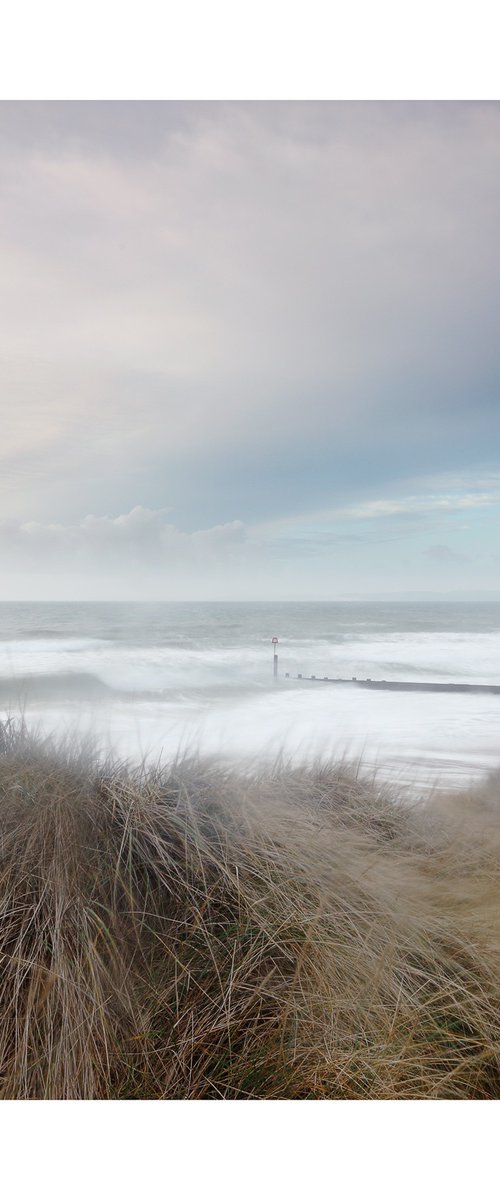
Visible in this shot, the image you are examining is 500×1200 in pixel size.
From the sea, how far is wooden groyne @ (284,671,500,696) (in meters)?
0.23

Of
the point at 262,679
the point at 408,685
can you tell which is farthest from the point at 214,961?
the point at 262,679

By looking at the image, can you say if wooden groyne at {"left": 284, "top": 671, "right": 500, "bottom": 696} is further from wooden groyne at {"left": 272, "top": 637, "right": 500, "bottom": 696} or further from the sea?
the sea

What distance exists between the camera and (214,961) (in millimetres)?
1202

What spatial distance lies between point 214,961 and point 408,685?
750cm

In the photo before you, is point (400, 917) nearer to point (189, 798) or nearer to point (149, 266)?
point (189, 798)

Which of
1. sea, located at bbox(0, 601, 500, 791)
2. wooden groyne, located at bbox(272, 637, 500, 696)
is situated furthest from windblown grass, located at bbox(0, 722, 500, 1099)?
wooden groyne, located at bbox(272, 637, 500, 696)

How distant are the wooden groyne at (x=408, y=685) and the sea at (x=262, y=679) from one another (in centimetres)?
23

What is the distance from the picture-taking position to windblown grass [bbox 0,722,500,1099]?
113 centimetres

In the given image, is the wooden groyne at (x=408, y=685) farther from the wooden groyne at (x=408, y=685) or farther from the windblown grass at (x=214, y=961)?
the windblown grass at (x=214, y=961)

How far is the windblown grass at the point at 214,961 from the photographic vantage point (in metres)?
1.13

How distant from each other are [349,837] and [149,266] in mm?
4044

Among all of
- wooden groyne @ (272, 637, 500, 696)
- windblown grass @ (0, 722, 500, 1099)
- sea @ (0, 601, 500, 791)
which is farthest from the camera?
wooden groyne @ (272, 637, 500, 696)

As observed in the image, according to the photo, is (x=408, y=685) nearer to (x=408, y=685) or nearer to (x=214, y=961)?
(x=408, y=685)
